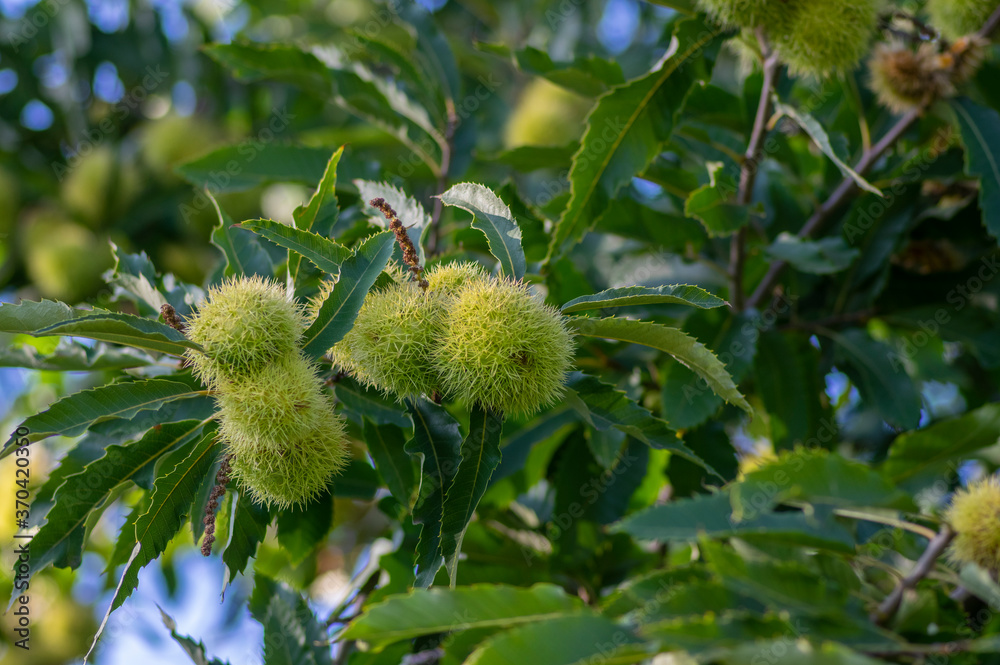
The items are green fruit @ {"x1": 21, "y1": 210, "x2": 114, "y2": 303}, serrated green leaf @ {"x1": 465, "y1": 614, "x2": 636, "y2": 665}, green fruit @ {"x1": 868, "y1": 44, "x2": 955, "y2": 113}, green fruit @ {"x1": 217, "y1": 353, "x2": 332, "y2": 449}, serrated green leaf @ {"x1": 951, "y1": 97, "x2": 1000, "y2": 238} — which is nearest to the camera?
serrated green leaf @ {"x1": 465, "y1": 614, "x2": 636, "y2": 665}

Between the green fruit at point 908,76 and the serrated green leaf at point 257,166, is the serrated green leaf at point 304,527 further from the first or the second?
the green fruit at point 908,76

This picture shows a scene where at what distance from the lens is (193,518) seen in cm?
144

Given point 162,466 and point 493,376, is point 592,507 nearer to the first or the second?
point 493,376

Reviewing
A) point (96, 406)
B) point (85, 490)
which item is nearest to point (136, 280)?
point (96, 406)

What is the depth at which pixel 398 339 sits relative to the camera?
4.40 feet

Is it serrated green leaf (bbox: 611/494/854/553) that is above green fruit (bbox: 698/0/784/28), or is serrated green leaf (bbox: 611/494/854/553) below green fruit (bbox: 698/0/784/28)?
below

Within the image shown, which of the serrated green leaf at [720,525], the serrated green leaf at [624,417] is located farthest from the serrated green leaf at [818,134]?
the serrated green leaf at [720,525]

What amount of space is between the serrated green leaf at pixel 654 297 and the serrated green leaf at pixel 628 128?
392 mm

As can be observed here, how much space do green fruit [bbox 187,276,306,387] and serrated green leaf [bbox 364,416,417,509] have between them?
0.40 metres

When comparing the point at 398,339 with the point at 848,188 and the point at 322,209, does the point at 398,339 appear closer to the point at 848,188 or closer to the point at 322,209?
the point at 322,209

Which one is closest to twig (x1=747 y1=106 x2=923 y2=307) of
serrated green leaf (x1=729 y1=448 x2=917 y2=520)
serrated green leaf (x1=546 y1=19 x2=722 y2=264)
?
serrated green leaf (x1=546 y1=19 x2=722 y2=264)

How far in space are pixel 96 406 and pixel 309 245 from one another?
0.50 m

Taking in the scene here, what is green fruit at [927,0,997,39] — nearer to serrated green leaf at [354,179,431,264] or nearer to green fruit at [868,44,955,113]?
green fruit at [868,44,955,113]

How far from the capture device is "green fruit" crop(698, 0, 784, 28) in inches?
69.9
